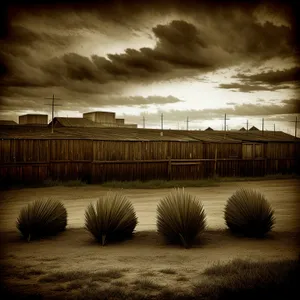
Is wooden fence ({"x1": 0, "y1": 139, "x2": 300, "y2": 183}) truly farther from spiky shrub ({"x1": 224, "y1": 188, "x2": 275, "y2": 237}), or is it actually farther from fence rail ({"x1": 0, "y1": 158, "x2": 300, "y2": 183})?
spiky shrub ({"x1": 224, "y1": 188, "x2": 275, "y2": 237})

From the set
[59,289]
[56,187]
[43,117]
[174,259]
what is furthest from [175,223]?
[43,117]

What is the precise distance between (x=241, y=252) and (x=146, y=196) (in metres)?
11.0

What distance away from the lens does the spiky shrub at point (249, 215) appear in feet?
31.3

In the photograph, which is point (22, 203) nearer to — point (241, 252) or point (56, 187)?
point (56, 187)

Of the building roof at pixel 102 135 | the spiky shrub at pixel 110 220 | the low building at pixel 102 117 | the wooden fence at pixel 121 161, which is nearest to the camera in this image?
the spiky shrub at pixel 110 220

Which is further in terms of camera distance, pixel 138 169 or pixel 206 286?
pixel 138 169

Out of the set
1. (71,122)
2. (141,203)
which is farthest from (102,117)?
(141,203)

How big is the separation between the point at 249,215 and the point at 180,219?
Result: 2.10 m

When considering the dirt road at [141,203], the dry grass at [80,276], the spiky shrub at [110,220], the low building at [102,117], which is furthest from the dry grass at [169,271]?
the low building at [102,117]

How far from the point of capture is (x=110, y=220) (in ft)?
29.9

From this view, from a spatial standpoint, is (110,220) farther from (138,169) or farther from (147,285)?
(138,169)

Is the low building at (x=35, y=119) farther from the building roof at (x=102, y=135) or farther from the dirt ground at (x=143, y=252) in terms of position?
the dirt ground at (x=143, y=252)

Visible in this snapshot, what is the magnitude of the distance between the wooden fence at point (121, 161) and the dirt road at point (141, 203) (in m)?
1.98

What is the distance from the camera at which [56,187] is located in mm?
21141
